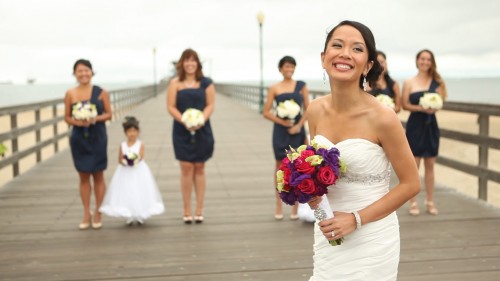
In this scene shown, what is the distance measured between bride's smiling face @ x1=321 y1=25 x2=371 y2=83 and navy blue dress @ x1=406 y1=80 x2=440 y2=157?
4.43 metres

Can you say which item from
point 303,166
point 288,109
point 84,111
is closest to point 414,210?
point 288,109

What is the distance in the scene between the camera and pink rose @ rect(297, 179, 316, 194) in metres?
2.26

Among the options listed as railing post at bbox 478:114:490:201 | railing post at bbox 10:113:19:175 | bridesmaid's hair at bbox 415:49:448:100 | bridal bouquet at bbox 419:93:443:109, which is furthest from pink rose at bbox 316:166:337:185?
railing post at bbox 10:113:19:175

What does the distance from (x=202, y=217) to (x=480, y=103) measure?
12.4 ft

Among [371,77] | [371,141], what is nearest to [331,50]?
[371,77]

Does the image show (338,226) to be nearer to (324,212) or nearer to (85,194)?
(324,212)

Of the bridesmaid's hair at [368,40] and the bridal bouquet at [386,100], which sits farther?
the bridal bouquet at [386,100]

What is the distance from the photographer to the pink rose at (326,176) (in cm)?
225

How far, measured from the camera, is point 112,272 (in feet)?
15.7

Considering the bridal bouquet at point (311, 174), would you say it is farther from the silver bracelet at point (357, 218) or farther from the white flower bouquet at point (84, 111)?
the white flower bouquet at point (84, 111)

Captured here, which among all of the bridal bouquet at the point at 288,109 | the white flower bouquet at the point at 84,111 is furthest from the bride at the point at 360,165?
the white flower bouquet at the point at 84,111

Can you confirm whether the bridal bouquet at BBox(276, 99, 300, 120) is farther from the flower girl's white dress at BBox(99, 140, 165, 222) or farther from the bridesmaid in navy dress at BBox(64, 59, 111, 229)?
the bridesmaid in navy dress at BBox(64, 59, 111, 229)

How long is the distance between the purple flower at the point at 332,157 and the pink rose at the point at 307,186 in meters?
0.10

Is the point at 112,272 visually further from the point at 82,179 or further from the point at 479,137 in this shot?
the point at 479,137
